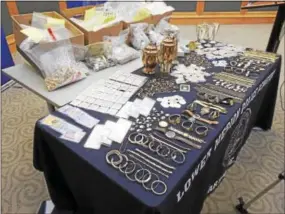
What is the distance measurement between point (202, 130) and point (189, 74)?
439 mm

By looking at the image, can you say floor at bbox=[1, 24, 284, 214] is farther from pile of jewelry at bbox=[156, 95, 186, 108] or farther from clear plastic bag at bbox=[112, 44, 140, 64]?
clear plastic bag at bbox=[112, 44, 140, 64]

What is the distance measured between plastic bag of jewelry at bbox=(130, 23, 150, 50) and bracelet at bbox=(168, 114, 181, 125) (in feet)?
2.24

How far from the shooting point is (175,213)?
2.76 feet

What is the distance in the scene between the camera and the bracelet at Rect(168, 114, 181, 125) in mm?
1000

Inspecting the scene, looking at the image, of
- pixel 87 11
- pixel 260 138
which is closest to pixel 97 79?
pixel 87 11

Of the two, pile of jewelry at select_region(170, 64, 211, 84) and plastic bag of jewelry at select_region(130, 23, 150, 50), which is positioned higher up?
plastic bag of jewelry at select_region(130, 23, 150, 50)

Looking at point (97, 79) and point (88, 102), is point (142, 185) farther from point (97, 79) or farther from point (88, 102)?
point (97, 79)

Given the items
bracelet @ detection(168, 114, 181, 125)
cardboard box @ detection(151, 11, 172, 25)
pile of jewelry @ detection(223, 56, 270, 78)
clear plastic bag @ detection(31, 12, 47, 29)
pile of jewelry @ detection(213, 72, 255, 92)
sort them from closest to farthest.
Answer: bracelet @ detection(168, 114, 181, 125) < pile of jewelry @ detection(213, 72, 255, 92) < pile of jewelry @ detection(223, 56, 270, 78) < clear plastic bag @ detection(31, 12, 47, 29) < cardboard box @ detection(151, 11, 172, 25)

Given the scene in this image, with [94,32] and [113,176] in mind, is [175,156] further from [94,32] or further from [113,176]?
[94,32]

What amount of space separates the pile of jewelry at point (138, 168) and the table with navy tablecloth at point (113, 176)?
0.05 feet

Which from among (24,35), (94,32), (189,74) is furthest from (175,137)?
(24,35)

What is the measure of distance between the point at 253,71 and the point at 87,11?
1.02 m

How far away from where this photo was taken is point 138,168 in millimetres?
813

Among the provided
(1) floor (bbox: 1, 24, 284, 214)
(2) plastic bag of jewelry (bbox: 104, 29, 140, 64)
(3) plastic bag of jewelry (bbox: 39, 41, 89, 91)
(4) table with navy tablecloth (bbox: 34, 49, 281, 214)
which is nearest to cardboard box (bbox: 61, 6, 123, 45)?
(2) plastic bag of jewelry (bbox: 104, 29, 140, 64)
